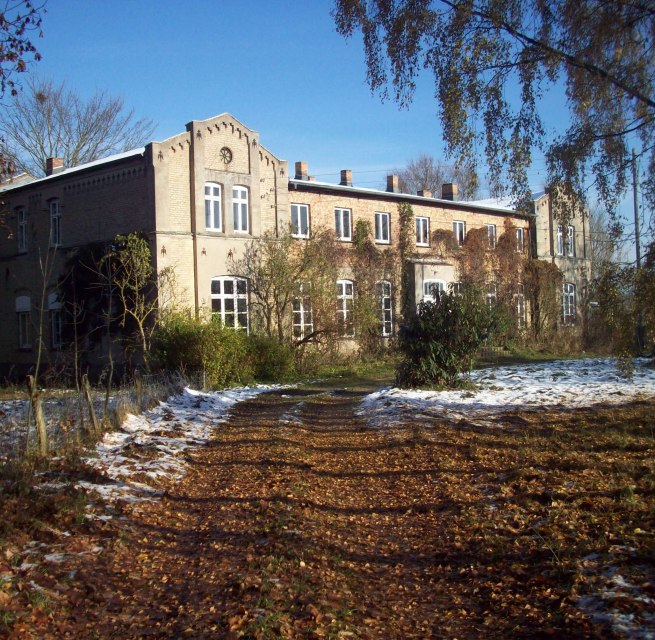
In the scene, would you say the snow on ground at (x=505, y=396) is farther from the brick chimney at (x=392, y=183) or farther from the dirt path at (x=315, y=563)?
the brick chimney at (x=392, y=183)

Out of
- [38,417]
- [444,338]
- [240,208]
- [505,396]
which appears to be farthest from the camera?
[240,208]

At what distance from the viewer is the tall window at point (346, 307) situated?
25655 mm

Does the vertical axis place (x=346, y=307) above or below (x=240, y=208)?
below

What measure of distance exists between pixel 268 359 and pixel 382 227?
37.4 feet

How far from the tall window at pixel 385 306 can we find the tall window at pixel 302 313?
4.90 meters

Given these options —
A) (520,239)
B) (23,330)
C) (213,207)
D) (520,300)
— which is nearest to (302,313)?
(213,207)

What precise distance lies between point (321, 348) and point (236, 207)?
5811 millimetres

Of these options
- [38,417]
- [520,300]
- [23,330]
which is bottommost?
[38,417]

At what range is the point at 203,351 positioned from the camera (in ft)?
61.3

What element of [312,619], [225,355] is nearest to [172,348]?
[225,355]

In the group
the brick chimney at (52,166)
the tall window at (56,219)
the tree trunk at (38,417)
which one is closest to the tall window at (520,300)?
the tall window at (56,219)

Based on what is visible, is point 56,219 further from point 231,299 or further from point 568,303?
point 568,303

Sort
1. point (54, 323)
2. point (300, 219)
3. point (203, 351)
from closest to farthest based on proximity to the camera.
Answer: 1. point (203, 351)
2. point (54, 323)
3. point (300, 219)

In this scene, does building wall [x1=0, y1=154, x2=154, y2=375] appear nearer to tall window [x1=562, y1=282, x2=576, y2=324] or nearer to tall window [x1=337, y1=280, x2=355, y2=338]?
tall window [x1=337, y1=280, x2=355, y2=338]
